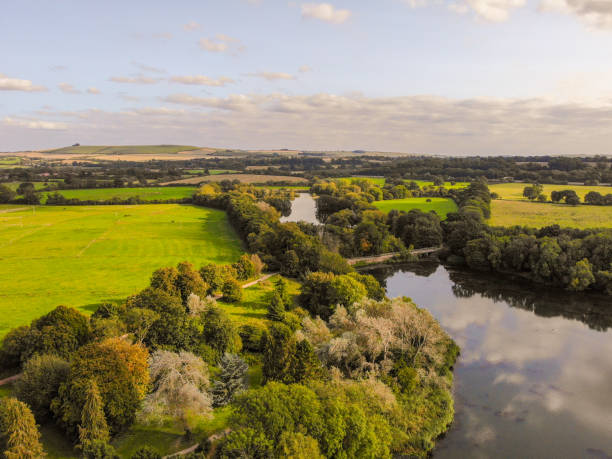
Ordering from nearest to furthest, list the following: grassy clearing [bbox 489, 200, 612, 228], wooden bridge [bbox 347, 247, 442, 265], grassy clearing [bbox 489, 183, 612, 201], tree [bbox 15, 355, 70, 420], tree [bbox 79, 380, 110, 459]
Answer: tree [bbox 79, 380, 110, 459] < tree [bbox 15, 355, 70, 420] < wooden bridge [bbox 347, 247, 442, 265] < grassy clearing [bbox 489, 200, 612, 228] < grassy clearing [bbox 489, 183, 612, 201]

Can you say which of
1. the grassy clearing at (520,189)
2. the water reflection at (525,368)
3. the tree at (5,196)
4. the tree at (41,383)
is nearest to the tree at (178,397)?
the tree at (41,383)

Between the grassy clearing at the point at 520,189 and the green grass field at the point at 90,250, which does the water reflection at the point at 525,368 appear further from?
the grassy clearing at the point at 520,189

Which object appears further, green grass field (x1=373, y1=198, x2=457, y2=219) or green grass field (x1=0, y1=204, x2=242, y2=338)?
green grass field (x1=373, y1=198, x2=457, y2=219)

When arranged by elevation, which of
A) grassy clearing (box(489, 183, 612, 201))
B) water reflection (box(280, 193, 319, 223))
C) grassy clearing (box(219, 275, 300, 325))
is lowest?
grassy clearing (box(219, 275, 300, 325))

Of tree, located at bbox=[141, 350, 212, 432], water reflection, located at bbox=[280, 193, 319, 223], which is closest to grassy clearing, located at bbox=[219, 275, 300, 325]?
tree, located at bbox=[141, 350, 212, 432]

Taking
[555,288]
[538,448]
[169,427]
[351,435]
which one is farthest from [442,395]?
[555,288]

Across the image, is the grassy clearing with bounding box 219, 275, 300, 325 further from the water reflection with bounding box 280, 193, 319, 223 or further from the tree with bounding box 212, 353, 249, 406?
the water reflection with bounding box 280, 193, 319, 223
